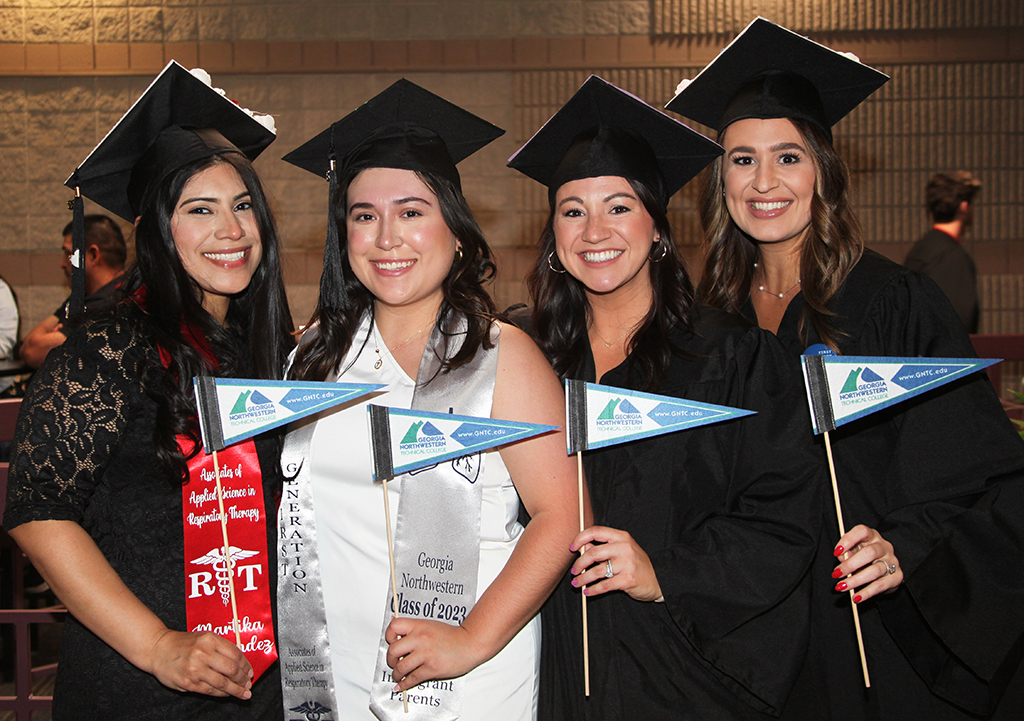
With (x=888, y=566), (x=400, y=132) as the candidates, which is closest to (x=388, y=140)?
(x=400, y=132)

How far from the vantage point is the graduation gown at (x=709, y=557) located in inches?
68.6

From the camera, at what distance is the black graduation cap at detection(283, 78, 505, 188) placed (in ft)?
6.21

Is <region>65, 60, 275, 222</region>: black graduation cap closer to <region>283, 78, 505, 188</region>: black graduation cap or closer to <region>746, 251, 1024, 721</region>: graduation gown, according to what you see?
<region>283, 78, 505, 188</region>: black graduation cap

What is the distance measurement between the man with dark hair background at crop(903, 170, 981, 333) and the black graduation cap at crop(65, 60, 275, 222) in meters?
4.53

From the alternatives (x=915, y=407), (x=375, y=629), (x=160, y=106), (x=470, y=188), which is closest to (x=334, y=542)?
(x=375, y=629)

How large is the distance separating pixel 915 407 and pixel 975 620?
494 mm

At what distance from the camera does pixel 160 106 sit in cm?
191

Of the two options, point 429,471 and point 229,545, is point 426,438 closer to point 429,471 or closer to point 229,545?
point 429,471

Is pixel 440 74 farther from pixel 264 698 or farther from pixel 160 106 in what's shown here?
pixel 264 698

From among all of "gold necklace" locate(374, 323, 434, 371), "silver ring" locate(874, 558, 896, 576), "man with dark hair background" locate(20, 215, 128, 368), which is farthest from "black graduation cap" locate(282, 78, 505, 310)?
"man with dark hair background" locate(20, 215, 128, 368)

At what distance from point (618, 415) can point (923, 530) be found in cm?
76

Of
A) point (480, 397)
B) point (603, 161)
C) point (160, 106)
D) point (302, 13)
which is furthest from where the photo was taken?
point (302, 13)

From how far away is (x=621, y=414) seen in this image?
1.61 metres

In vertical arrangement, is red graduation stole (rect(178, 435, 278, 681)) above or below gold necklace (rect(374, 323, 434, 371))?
below
